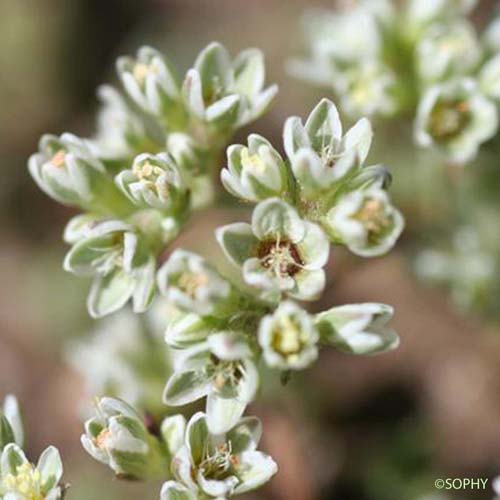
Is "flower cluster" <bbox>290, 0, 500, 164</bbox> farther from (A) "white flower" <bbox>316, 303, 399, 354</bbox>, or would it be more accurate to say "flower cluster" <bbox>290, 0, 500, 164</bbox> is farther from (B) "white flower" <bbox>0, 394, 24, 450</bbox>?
(B) "white flower" <bbox>0, 394, 24, 450</bbox>

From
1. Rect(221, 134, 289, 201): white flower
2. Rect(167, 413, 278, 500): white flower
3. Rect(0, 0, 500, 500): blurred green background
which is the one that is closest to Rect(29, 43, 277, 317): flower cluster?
Rect(221, 134, 289, 201): white flower

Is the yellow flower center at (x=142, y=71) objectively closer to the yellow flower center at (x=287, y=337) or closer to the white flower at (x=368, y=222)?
the white flower at (x=368, y=222)

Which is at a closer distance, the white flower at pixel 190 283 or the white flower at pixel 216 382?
the white flower at pixel 190 283

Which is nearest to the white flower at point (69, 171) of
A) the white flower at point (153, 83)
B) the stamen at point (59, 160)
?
the stamen at point (59, 160)

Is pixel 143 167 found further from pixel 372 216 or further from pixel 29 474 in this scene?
pixel 29 474

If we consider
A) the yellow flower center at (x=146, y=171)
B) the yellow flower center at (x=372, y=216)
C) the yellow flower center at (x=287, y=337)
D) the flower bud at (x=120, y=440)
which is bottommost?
the flower bud at (x=120, y=440)

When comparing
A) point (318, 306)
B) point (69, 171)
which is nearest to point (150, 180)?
point (69, 171)

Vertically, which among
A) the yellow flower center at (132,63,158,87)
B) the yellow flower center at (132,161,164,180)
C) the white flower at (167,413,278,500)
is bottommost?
the white flower at (167,413,278,500)
